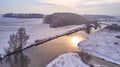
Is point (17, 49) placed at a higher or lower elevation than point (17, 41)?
lower

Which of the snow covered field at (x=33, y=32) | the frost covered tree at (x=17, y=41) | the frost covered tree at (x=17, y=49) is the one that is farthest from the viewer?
the snow covered field at (x=33, y=32)

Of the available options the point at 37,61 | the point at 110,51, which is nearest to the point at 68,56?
the point at 37,61

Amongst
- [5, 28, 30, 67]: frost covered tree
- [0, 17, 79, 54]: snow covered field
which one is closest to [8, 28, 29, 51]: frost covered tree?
[5, 28, 30, 67]: frost covered tree

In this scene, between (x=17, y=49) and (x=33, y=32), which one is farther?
(x=33, y=32)

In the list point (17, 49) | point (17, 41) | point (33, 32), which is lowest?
point (33, 32)

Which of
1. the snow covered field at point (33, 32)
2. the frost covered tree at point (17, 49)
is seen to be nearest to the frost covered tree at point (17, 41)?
the frost covered tree at point (17, 49)

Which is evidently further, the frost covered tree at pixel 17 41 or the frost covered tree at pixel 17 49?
the frost covered tree at pixel 17 41

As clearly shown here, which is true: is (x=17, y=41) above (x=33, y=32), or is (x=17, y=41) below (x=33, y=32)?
above

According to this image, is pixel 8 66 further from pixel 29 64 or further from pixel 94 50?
pixel 94 50

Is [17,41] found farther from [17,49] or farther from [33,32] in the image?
[33,32]

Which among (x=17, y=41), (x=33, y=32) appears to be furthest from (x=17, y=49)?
(x=33, y=32)

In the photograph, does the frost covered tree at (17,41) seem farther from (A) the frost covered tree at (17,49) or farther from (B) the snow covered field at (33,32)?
(B) the snow covered field at (33,32)
